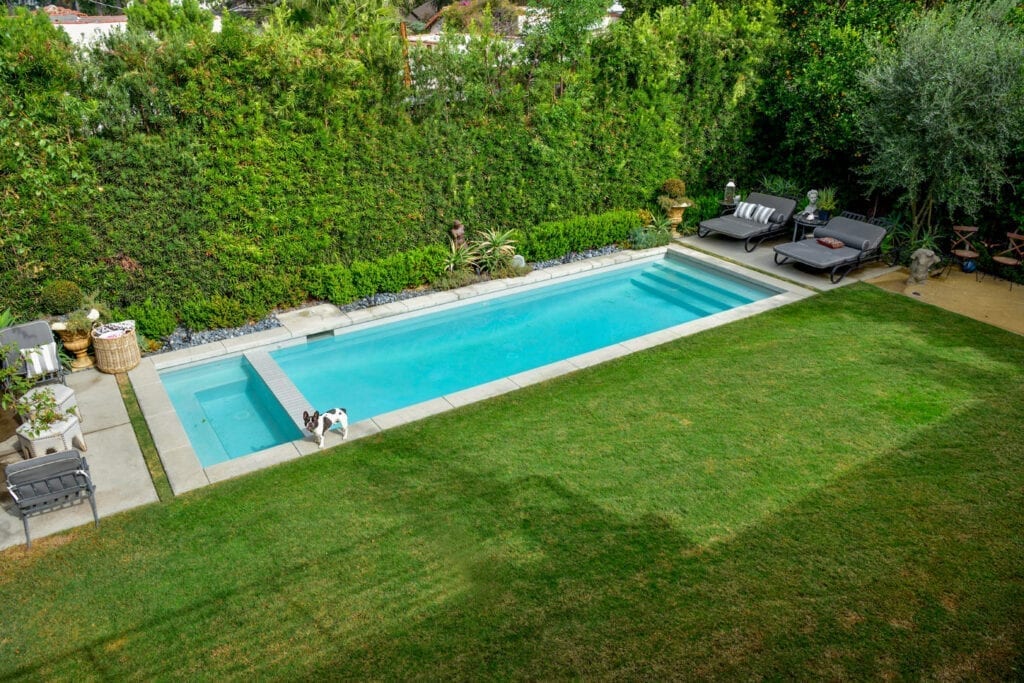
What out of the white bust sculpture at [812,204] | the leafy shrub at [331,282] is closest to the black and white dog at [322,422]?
the leafy shrub at [331,282]

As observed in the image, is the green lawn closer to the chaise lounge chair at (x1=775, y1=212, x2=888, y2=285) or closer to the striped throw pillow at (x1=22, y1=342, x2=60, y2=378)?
the striped throw pillow at (x1=22, y1=342, x2=60, y2=378)

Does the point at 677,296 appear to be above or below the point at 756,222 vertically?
below

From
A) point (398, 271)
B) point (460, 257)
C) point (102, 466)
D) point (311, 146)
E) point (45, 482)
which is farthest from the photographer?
point (460, 257)

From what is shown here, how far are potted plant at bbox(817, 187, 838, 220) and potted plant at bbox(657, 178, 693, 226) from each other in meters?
3.06

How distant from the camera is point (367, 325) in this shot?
40.3ft

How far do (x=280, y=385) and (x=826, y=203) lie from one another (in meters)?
13.2

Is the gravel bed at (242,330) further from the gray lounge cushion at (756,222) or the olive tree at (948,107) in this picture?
the olive tree at (948,107)

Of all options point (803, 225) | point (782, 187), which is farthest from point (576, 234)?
point (782, 187)

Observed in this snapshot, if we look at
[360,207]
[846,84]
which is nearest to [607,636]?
[360,207]

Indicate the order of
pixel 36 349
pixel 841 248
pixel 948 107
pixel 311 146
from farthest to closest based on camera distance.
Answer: pixel 841 248, pixel 948 107, pixel 311 146, pixel 36 349

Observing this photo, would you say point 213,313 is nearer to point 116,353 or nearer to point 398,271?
point 116,353

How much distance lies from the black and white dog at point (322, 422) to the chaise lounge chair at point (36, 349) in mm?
3870

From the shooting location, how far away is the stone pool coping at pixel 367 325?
8.16m

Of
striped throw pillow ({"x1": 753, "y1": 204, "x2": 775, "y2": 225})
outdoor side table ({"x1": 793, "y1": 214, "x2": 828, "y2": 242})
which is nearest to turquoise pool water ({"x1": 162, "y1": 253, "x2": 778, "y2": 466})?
striped throw pillow ({"x1": 753, "y1": 204, "x2": 775, "y2": 225})
